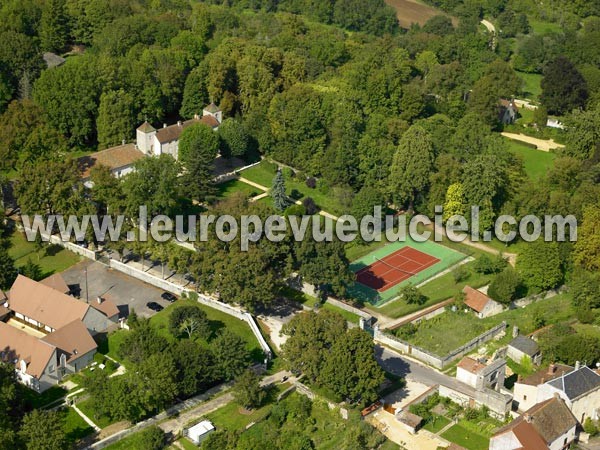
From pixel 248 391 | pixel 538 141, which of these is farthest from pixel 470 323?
pixel 538 141

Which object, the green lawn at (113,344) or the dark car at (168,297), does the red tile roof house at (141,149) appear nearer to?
the dark car at (168,297)

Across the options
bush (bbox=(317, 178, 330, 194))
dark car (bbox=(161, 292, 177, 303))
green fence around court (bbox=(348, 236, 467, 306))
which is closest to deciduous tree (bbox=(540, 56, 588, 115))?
bush (bbox=(317, 178, 330, 194))

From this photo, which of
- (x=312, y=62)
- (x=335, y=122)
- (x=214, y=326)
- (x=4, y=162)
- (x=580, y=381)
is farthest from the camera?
(x=312, y=62)

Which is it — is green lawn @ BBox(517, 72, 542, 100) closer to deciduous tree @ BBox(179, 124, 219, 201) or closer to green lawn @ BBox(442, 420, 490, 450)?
deciduous tree @ BBox(179, 124, 219, 201)

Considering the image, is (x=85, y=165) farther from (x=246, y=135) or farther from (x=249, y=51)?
(x=249, y=51)

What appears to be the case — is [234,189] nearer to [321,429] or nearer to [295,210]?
[295,210]

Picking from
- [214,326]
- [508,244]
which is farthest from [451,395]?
[508,244]

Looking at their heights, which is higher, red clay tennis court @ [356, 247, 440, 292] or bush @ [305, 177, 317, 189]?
bush @ [305, 177, 317, 189]
